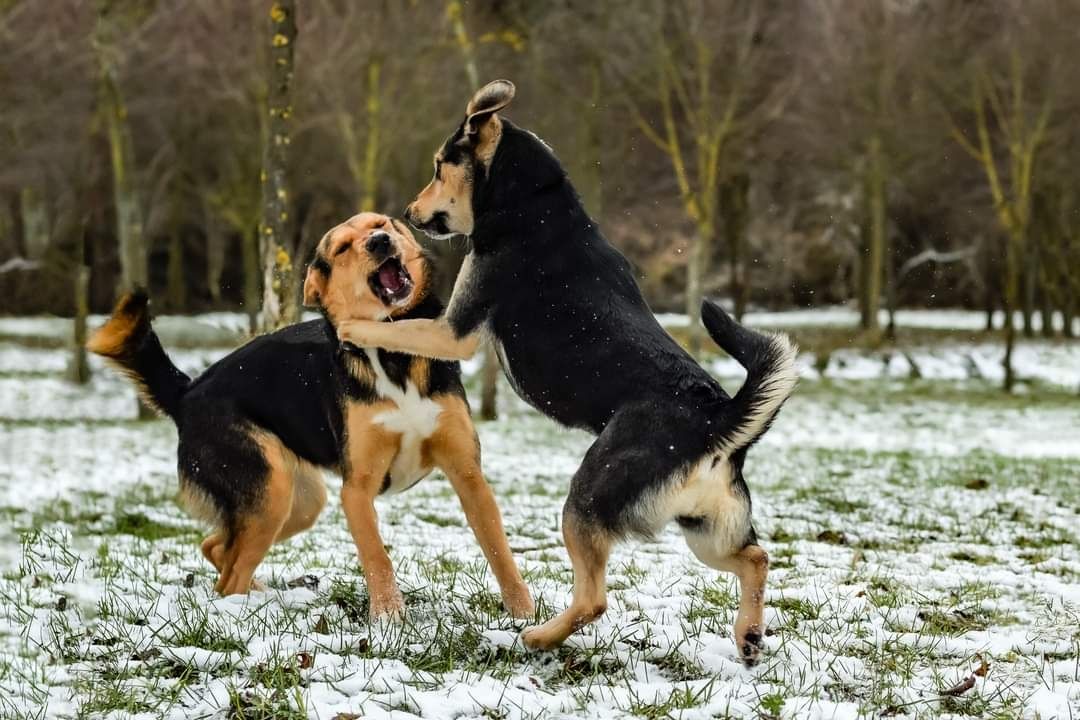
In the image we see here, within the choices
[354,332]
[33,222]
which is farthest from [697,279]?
[354,332]

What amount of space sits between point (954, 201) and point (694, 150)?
8707 mm

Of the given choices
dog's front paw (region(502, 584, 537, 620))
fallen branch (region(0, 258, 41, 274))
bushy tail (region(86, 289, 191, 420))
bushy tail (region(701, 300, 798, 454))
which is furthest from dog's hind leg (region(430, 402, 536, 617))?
fallen branch (region(0, 258, 41, 274))

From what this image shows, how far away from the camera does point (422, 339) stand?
4082 mm

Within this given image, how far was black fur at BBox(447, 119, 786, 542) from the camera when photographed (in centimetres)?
358

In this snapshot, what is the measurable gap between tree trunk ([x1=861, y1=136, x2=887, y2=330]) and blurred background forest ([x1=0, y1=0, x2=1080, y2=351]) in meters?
0.08

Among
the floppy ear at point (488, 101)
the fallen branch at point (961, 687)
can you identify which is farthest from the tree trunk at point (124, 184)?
the fallen branch at point (961, 687)

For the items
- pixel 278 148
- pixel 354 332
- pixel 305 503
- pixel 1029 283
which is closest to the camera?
pixel 354 332

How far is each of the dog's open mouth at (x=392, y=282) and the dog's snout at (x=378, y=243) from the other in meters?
0.06

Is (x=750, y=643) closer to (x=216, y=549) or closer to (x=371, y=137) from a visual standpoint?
(x=216, y=549)

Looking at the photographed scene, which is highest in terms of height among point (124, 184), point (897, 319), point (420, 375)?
point (124, 184)

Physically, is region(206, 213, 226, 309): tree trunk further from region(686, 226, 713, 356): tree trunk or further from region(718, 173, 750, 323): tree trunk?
region(718, 173, 750, 323): tree trunk

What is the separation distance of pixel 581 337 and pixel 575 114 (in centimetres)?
1511

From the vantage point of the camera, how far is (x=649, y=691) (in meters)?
3.42

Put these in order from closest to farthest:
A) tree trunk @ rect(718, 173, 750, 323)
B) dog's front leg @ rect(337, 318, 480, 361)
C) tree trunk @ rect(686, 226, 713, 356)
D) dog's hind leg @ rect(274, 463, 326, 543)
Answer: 1. dog's front leg @ rect(337, 318, 480, 361)
2. dog's hind leg @ rect(274, 463, 326, 543)
3. tree trunk @ rect(686, 226, 713, 356)
4. tree trunk @ rect(718, 173, 750, 323)
